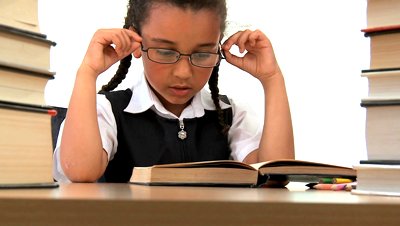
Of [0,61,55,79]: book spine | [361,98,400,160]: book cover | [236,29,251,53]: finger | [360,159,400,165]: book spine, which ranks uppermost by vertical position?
[236,29,251,53]: finger

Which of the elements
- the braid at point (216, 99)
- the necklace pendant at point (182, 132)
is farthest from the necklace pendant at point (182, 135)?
the braid at point (216, 99)

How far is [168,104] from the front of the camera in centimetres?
150

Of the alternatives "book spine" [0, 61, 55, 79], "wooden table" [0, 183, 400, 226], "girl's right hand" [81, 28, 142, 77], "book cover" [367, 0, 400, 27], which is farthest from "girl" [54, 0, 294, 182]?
"wooden table" [0, 183, 400, 226]

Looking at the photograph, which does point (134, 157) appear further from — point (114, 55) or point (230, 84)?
point (230, 84)

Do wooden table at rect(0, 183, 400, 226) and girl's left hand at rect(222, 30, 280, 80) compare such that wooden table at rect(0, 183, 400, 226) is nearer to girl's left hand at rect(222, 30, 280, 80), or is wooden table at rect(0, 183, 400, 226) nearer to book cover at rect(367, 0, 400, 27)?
book cover at rect(367, 0, 400, 27)

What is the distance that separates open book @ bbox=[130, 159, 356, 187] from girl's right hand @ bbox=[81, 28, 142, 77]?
0.46 meters

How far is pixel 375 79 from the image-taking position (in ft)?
1.92

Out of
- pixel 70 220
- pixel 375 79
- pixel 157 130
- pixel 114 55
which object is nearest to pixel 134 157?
pixel 157 130

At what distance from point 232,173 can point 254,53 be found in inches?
25.7

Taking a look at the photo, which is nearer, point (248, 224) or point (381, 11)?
point (248, 224)

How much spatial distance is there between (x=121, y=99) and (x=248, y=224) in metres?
1.17

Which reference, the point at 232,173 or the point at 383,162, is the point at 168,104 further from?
the point at 383,162

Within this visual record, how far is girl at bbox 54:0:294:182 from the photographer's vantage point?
4.13 feet

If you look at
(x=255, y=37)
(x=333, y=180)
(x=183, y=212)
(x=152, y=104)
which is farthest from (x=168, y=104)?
(x=183, y=212)
